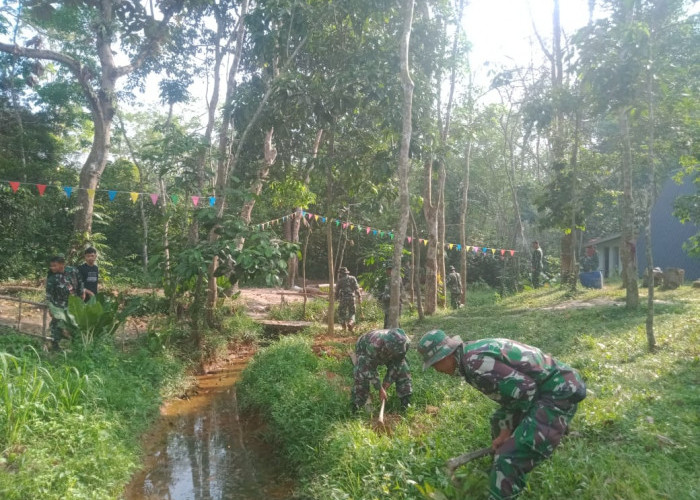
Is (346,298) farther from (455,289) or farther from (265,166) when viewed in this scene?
(455,289)

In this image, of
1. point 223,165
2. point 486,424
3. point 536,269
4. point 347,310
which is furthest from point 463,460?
point 536,269

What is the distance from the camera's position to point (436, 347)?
378cm

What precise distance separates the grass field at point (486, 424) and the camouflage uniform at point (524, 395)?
0.31 metres

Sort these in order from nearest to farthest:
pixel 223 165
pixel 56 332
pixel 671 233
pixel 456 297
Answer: pixel 56 332 < pixel 223 165 < pixel 456 297 < pixel 671 233

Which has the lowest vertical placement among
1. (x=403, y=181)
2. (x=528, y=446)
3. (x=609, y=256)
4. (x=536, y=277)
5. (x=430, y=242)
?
(x=528, y=446)

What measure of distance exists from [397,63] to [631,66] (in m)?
4.28

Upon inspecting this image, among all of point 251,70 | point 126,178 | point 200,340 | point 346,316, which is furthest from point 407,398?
point 126,178

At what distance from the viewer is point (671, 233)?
20984mm

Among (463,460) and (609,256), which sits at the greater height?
(609,256)

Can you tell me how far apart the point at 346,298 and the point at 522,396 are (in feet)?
31.3

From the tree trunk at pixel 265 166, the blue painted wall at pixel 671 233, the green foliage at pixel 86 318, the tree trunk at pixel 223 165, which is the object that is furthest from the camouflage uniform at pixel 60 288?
the blue painted wall at pixel 671 233

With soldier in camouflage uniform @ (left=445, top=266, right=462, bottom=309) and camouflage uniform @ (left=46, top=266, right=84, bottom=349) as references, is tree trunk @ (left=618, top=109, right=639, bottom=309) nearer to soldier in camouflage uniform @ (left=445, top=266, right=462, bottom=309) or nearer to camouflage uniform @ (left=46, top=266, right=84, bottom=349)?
soldier in camouflage uniform @ (left=445, top=266, right=462, bottom=309)

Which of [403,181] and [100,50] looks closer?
[403,181]

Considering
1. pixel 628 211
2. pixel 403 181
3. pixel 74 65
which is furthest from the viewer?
pixel 74 65
